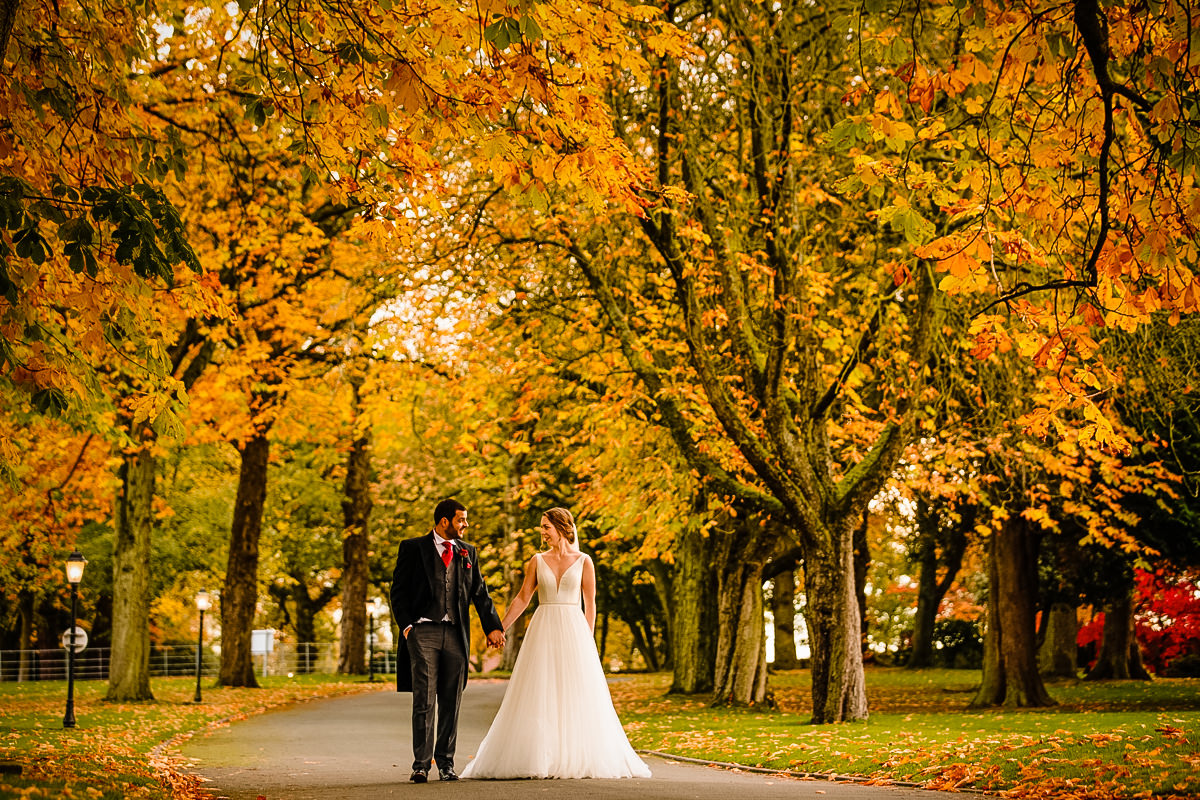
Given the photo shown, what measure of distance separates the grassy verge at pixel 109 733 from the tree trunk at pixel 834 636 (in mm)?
8225

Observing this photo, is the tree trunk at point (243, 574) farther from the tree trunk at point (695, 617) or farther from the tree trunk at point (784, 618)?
the tree trunk at point (784, 618)

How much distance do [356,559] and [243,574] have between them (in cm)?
777

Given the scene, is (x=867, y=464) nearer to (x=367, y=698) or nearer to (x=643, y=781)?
(x=643, y=781)

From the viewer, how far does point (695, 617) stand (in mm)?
25047

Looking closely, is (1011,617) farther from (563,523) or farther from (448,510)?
(448,510)

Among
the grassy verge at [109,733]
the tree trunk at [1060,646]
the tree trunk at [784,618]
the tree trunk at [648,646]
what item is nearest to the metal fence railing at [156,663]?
the tree trunk at [648,646]

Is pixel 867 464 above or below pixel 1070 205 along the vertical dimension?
below

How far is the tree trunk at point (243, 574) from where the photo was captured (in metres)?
28.0

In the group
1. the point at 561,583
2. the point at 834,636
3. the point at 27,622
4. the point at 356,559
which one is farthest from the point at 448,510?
the point at 27,622

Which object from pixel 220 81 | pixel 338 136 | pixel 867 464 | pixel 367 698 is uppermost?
pixel 220 81

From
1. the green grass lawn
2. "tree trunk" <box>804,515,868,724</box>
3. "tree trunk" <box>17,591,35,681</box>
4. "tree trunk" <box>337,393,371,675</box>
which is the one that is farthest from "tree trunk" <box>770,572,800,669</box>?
"tree trunk" <box>17,591,35,681</box>

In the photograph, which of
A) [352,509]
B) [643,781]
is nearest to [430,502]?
[352,509]

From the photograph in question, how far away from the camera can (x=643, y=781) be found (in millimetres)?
9109

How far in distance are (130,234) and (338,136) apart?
2389 millimetres
